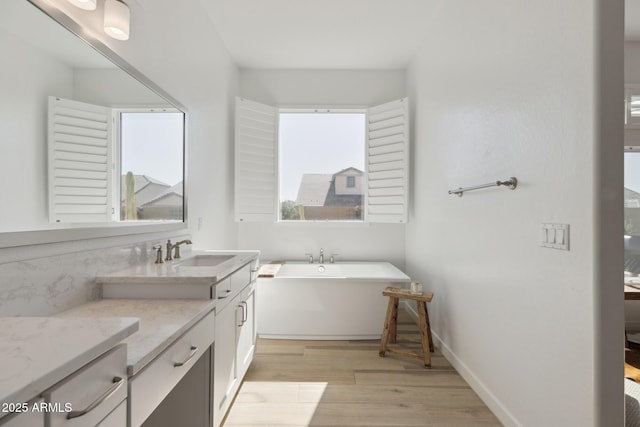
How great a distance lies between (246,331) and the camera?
2.16 meters

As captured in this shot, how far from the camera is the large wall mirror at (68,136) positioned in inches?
39.6

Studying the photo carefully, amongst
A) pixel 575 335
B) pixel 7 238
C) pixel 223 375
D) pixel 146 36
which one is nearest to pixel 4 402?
pixel 7 238

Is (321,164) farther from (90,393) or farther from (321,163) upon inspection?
(90,393)

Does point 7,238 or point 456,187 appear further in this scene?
point 456,187

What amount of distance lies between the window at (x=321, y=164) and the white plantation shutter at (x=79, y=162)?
7.86 feet

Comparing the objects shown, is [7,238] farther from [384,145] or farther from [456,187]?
[384,145]

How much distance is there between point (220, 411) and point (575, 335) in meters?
1.71

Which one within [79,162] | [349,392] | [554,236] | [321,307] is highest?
[79,162]

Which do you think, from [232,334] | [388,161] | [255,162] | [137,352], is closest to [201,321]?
[137,352]

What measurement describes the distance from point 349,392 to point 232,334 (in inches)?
36.5

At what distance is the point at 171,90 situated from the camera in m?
2.12

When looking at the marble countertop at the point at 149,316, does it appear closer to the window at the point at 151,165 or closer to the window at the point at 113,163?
the window at the point at 113,163

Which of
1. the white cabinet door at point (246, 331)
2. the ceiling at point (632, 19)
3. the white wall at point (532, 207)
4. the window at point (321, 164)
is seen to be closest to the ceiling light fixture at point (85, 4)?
the white cabinet door at point (246, 331)

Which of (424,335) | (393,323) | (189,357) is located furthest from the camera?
(393,323)
